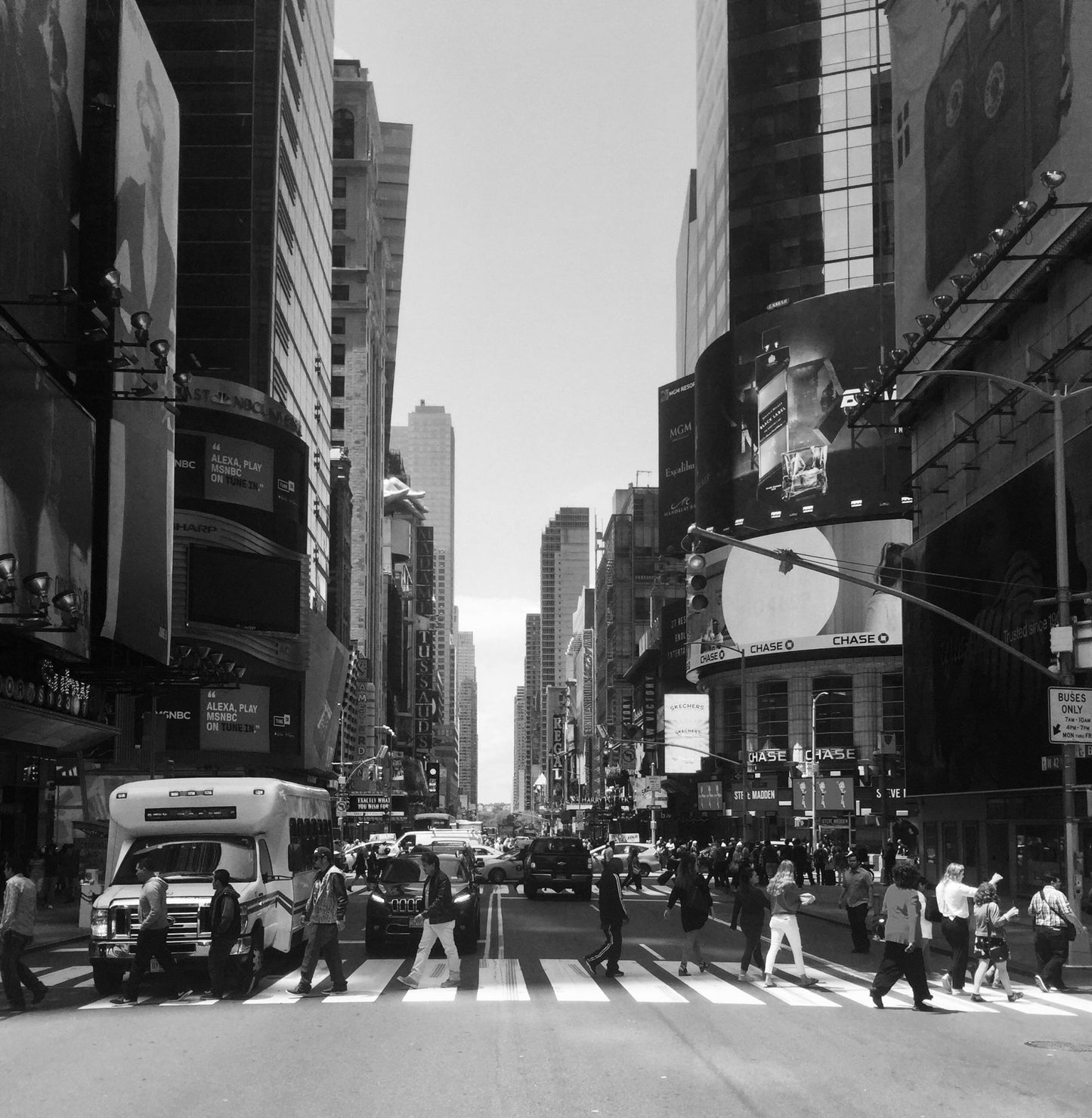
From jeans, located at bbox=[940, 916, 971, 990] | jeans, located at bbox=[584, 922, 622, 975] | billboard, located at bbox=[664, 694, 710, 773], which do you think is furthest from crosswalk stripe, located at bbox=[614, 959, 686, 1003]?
billboard, located at bbox=[664, 694, 710, 773]

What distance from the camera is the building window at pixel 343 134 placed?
154 meters

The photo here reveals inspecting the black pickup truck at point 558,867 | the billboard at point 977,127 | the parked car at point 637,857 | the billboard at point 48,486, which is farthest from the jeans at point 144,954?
the parked car at point 637,857

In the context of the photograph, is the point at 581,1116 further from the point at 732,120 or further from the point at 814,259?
the point at 732,120

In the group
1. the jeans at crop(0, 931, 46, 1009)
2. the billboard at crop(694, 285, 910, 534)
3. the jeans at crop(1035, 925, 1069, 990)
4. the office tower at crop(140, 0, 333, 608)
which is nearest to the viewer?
the jeans at crop(0, 931, 46, 1009)

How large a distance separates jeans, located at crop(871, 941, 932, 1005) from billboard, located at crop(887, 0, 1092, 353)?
2306 centimetres

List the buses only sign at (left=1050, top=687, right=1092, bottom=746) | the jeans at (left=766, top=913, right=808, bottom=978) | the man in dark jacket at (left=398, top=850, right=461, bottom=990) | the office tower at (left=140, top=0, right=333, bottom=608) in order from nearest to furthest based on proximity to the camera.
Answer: the man in dark jacket at (left=398, top=850, right=461, bottom=990), the jeans at (left=766, top=913, right=808, bottom=978), the buses only sign at (left=1050, top=687, right=1092, bottom=746), the office tower at (left=140, top=0, right=333, bottom=608)

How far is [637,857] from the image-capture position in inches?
2179

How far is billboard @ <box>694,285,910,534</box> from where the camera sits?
8169cm

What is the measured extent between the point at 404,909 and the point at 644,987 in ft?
20.2

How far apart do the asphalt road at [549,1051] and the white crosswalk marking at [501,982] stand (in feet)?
0.20

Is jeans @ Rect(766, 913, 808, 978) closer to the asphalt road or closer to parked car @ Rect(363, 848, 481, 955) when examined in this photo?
the asphalt road

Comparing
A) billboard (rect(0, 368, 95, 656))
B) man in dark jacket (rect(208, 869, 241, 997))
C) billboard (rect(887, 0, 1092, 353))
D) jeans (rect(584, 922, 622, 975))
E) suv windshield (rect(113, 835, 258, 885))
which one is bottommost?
jeans (rect(584, 922, 622, 975))

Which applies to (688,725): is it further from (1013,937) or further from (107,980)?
(107,980)

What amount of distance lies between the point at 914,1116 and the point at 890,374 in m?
34.4
